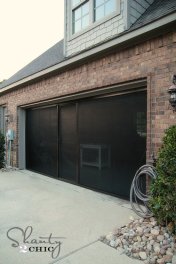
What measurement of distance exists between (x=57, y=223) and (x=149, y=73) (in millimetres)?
2814

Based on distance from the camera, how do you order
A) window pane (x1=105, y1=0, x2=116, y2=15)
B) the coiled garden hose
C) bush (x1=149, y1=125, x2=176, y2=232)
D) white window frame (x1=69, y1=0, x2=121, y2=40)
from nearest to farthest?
bush (x1=149, y1=125, x2=176, y2=232), the coiled garden hose, white window frame (x1=69, y1=0, x2=121, y2=40), window pane (x1=105, y1=0, x2=116, y2=15)

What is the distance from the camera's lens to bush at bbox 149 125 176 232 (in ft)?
9.93

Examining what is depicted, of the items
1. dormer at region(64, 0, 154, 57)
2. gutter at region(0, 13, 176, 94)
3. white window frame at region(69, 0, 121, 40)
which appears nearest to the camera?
gutter at region(0, 13, 176, 94)

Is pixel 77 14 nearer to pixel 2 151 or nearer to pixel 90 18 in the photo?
pixel 90 18

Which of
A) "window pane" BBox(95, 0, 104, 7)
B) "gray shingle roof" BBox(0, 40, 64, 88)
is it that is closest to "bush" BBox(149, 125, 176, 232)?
"window pane" BBox(95, 0, 104, 7)

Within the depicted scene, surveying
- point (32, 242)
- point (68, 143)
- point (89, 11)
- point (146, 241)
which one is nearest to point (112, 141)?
point (68, 143)

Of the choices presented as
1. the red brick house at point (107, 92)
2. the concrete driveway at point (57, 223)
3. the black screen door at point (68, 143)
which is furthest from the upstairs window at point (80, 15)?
the concrete driveway at point (57, 223)

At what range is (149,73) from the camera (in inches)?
161

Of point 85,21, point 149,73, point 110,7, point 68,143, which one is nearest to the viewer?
point 149,73

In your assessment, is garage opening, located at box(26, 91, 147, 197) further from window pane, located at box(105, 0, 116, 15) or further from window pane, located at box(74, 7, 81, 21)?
window pane, located at box(74, 7, 81, 21)

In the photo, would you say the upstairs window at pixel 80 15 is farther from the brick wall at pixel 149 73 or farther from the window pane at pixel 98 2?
the brick wall at pixel 149 73

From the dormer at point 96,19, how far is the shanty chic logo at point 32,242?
386 centimetres

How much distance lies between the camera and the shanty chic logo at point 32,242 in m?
2.89

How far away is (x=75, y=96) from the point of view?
19.5ft
